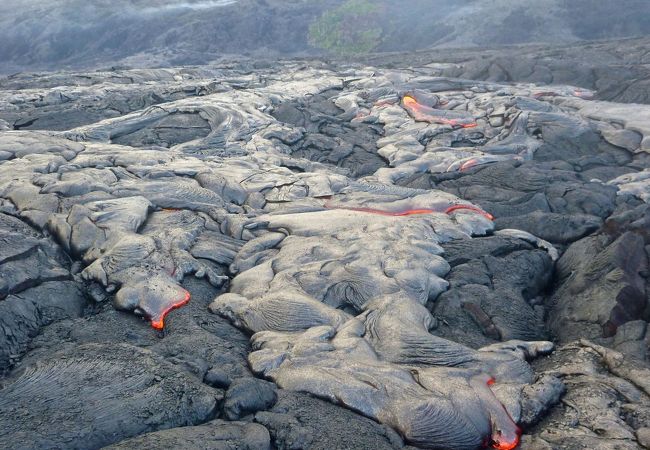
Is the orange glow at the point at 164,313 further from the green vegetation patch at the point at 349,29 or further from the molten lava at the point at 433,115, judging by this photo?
the green vegetation patch at the point at 349,29

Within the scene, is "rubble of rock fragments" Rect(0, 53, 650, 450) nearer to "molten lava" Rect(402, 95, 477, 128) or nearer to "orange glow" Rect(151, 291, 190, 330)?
"orange glow" Rect(151, 291, 190, 330)

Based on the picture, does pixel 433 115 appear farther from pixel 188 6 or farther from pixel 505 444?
pixel 188 6

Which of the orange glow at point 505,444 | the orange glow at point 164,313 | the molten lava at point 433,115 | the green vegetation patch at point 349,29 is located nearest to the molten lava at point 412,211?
the orange glow at point 164,313

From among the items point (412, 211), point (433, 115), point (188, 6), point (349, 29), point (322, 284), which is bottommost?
point (412, 211)

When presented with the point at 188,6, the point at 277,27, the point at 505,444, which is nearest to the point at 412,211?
the point at 505,444

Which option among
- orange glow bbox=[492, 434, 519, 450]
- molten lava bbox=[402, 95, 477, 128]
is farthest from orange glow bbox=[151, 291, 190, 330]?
molten lava bbox=[402, 95, 477, 128]

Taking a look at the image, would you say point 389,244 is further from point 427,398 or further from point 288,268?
point 427,398

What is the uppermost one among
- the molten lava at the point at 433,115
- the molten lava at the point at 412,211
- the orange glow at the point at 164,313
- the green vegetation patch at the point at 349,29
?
the green vegetation patch at the point at 349,29
